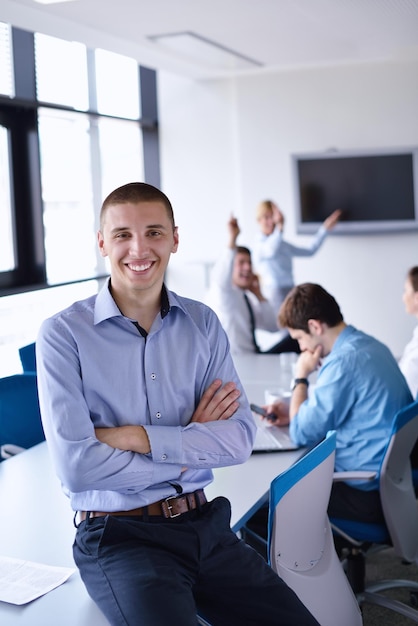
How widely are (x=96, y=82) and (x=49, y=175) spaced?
1214mm

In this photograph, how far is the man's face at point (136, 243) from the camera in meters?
2.36

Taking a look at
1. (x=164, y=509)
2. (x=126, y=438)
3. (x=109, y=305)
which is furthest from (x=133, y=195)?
(x=164, y=509)

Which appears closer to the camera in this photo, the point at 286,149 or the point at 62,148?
the point at 62,148

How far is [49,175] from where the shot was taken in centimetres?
725

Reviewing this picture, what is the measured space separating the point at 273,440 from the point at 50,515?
1064mm

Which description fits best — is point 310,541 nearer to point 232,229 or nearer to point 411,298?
point 411,298

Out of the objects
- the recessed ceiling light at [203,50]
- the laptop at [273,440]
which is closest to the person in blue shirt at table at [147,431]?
the laptop at [273,440]

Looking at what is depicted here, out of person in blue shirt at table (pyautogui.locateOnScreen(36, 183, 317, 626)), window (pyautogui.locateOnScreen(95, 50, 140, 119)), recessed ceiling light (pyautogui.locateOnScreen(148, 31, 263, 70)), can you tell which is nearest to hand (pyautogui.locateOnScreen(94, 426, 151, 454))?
person in blue shirt at table (pyautogui.locateOnScreen(36, 183, 317, 626))

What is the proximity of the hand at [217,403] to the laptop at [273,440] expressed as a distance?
83 centimetres

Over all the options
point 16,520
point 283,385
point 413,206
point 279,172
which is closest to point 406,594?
point 283,385

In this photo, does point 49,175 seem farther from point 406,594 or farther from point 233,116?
point 406,594

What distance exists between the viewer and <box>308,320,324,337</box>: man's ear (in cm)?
355

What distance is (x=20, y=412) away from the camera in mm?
3846

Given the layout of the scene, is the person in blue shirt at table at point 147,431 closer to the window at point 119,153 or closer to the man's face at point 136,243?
the man's face at point 136,243
